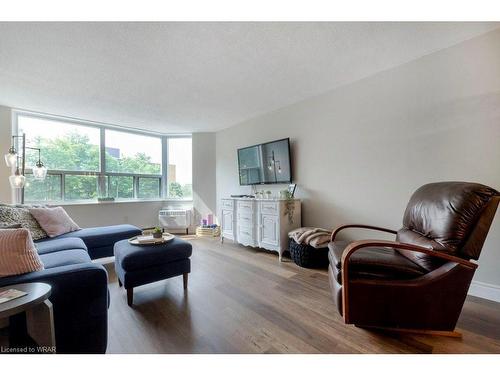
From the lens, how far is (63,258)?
5.64ft

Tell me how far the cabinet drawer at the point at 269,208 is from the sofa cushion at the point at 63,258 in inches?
82.2

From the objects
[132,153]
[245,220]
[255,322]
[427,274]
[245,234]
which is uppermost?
[132,153]

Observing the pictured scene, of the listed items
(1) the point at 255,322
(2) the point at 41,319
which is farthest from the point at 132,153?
(1) the point at 255,322

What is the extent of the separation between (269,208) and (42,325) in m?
2.45

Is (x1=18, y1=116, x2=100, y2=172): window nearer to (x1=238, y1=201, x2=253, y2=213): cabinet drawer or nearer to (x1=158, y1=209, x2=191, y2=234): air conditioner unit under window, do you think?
(x1=158, y1=209, x2=191, y2=234): air conditioner unit under window

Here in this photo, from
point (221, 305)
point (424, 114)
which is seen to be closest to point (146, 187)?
point (221, 305)

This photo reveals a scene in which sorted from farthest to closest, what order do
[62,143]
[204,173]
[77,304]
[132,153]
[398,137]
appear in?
[204,173] < [132,153] < [62,143] < [398,137] < [77,304]

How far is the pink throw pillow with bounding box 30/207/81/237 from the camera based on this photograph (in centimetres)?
248

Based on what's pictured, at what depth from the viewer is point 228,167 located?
15.0 ft

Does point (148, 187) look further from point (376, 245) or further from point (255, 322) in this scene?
point (376, 245)

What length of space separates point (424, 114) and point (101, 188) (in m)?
5.38
